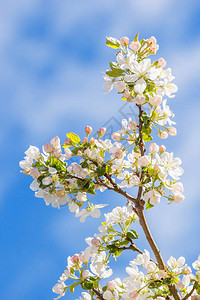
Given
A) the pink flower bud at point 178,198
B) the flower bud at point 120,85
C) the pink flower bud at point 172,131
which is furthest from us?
the pink flower bud at point 172,131

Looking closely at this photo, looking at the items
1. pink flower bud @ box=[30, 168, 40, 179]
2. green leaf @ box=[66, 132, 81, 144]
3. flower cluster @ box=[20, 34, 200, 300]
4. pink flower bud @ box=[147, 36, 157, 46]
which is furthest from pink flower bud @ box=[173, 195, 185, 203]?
pink flower bud @ box=[147, 36, 157, 46]

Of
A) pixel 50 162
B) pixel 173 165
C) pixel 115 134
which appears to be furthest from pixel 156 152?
pixel 50 162

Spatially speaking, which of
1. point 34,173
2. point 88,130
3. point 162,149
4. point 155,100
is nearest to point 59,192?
point 34,173

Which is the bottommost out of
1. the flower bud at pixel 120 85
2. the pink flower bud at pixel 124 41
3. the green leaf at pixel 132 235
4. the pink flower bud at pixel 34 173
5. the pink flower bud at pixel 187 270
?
the pink flower bud at pixel 187 270

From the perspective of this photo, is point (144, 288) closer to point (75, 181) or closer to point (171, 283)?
point (171, 283)

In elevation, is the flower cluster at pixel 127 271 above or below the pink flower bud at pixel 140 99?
below

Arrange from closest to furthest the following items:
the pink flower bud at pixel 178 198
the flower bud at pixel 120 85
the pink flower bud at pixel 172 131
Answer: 1. the pink flower bud at pixel 178 198
2. the flower bud at pixel 120 85
3. the pink flower bud at pixel 172 131

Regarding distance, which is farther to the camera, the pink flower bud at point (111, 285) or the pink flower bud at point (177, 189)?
the pink flower bud at point (111, 285)

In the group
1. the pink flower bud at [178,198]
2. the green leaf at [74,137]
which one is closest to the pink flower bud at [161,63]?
the green leaf at [74,137]

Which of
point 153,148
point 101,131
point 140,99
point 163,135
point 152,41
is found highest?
point 152,41

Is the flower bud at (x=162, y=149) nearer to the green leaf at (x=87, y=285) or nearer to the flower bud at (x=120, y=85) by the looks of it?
the flower bud at (x=120, y=85)

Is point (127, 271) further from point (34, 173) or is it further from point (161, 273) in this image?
point (34, 173)

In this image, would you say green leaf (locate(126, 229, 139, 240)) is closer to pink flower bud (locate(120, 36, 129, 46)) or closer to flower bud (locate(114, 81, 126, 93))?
flower bud (locate(114, 81, 126, 93))
